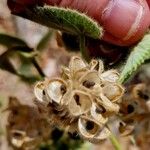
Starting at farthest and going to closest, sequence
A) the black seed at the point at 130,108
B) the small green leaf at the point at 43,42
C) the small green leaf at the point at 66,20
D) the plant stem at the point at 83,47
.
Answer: the small green leaf at the point at 43,42 → the black seed at the point at 130,108 → the plant stem at the point at 83,47 → the small green leaf at the point at 66,20

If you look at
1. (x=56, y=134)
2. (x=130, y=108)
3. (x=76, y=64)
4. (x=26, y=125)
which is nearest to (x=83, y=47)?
(x=76, y=64)

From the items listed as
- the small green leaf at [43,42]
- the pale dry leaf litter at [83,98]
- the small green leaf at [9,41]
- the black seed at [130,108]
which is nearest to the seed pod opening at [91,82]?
the pale dry leaf litter at [83,98]

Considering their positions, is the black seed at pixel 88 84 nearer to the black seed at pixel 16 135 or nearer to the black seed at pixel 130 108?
the black seed at pixel 130 108

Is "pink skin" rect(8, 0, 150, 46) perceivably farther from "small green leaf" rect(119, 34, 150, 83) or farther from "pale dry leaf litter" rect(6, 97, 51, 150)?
"pale dry leaf litter" rect(6, 97, 51, 150)

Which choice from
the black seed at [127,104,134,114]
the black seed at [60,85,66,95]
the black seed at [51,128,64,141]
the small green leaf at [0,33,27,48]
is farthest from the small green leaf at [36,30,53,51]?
the black seed at [60,85,66,95]

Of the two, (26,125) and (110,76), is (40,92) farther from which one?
(26,125)

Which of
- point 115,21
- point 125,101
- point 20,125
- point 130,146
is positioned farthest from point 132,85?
point 130,146

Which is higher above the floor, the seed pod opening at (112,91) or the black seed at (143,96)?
the seed pod opening at (112,91)
